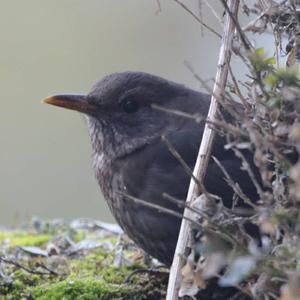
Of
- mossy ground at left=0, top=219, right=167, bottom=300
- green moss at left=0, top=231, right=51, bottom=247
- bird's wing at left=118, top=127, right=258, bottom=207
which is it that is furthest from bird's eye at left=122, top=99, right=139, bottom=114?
green moss at left=0, top=231, right=51, bottom=247

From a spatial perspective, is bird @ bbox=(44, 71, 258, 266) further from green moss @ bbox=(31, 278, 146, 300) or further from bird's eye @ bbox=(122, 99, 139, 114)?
green moss @ bbox=(31, 278, 146, 300)

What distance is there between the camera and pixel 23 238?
530 centimetres

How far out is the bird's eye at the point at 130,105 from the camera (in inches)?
180

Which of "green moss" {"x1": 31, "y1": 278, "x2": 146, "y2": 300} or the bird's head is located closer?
"green moss" {"x1": 31, "y1": 278, "x2": 146, "y2": 300}

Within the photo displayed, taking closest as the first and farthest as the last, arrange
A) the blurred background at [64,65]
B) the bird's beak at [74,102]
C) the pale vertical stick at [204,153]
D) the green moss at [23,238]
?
the pale vertical stick at [204,153]
the bird's beak at [74,102]
the green moss at [23,238]
the blurred background at [64,65]

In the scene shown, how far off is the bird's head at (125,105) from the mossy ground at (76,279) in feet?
1.73

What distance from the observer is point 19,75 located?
1052 centimetres

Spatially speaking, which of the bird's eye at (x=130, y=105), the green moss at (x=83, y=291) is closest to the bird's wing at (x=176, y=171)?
the bird's eye at (x=130, y=105)

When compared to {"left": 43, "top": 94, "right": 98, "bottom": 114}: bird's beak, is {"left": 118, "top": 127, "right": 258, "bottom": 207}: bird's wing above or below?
below

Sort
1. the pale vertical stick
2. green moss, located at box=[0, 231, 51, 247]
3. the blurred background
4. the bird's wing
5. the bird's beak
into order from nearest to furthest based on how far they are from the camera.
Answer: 1. the pale vertical stick
2. the bird's wing
3. the bird's beak
4. green moss, located at box=[0, 231, 51, 247]
5. the blurred background

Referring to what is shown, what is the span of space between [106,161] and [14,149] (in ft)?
19.4

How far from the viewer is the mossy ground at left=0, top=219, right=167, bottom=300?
4062 millimetres

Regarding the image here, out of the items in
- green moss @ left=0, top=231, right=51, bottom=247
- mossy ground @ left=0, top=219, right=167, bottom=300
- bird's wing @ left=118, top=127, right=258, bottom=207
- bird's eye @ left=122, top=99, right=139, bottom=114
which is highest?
bird's eye @ left=122, top=99, right=139, bottom=114

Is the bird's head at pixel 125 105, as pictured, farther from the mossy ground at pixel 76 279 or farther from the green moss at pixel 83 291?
the green moss at pixel 83 291
